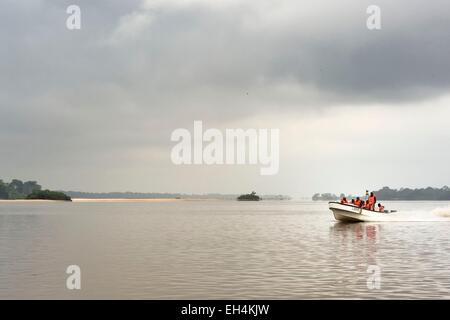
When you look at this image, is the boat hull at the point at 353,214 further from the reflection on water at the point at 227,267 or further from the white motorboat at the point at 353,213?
the reflection on water at the point at 227,267

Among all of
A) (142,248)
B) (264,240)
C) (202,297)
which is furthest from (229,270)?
(264,240)

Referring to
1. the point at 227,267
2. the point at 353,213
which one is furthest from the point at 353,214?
the point at 227,267

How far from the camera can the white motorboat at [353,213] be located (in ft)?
228

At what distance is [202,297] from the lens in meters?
22.6

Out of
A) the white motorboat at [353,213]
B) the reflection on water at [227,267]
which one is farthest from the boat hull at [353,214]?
the reflection on water at [227,267]

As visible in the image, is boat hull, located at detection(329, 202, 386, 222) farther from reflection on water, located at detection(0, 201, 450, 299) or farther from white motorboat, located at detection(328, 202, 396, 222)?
reflection on water, located at detection(0, 201, 450, 299)

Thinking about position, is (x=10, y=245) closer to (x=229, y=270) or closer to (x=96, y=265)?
(x=96, y=265)

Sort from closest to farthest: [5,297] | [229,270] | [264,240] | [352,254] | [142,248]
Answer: [5,297] < [229,270] < [352,254] < [142,248] < [264,240]

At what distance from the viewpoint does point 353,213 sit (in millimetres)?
69938

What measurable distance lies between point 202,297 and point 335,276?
798cm

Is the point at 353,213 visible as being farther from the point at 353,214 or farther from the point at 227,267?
the point at 227,267

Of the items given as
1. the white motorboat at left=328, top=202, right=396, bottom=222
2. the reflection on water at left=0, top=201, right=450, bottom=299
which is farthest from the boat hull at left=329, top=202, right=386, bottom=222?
the reflection on water at left=0, top=201, right=450, bottom=299

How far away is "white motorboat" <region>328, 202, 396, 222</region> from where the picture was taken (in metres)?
69.4

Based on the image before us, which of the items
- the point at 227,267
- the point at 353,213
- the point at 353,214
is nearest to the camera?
the point at 227,267
